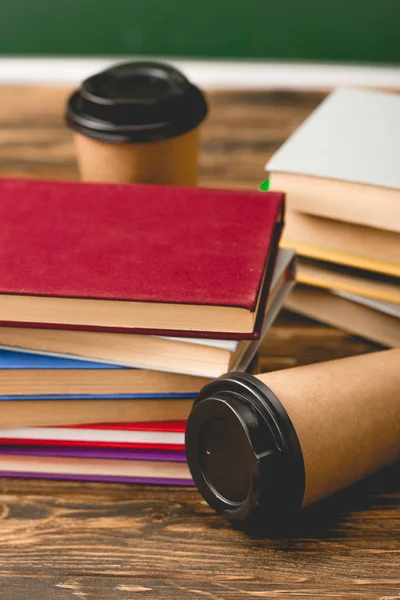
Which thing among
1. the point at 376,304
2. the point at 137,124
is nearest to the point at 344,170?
the point at 376,304

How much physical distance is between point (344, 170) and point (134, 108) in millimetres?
262

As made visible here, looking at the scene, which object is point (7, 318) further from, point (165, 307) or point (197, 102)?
point (197, 102)

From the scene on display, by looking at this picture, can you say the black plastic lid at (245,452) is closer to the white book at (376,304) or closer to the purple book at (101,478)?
the purple book at (101,478)

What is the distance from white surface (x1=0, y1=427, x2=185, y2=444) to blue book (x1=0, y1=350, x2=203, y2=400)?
3 cm

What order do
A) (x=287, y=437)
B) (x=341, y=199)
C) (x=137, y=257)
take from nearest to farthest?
(x=287, y=437) → (x=137, y=257) → (x=341, y=199)

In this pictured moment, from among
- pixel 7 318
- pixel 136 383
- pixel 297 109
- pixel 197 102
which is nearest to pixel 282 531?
pixel 136 383

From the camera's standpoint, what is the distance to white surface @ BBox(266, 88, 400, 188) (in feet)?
2.78

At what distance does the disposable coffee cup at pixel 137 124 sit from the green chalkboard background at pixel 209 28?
1.09 meters

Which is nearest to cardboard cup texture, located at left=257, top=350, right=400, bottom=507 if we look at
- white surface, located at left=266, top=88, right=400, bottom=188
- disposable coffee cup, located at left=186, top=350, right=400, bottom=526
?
disposable coffee cup, located at left=186, top=350, right=400, bottom=526

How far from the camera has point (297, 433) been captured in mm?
627

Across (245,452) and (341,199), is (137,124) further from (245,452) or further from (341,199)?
(245,452)

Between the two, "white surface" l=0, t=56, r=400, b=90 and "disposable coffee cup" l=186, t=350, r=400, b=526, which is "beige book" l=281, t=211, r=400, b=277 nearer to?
"disposable coffee cup" l=186, t=350, r=400, b=526

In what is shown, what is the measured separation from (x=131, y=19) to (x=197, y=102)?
1.19 metres

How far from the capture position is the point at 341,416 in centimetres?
66
